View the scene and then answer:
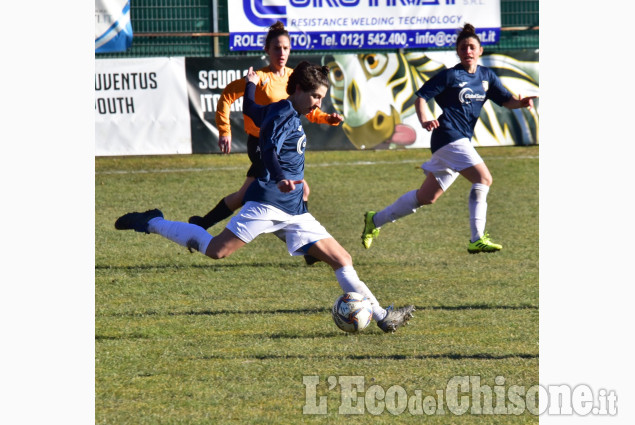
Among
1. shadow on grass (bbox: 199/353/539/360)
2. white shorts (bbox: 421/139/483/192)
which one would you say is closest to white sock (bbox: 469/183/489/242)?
white shorts (bbox: 421/139/483/192)

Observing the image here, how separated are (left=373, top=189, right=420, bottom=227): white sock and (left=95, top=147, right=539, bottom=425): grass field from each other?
49 cm

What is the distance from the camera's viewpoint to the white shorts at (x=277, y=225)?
22.1 ft

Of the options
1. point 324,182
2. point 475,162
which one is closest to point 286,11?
point 324,182

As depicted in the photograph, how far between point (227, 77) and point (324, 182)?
4207 millimetres

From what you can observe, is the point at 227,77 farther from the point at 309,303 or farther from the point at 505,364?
the point at 505,364

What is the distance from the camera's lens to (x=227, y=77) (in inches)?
760

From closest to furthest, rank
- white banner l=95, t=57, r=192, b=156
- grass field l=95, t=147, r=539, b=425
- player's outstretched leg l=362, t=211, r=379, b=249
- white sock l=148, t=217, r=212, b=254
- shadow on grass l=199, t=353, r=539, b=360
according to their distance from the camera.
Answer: grass field l=95, t=147, r=539, b=425 → shadow on grass l=199, t=353, r=539, b=360 → white sock l=148, t=217, r=212, b=254 → player's outstretched leg l=362, t=211, r=379, b=249 → white banner l=95, t=57, r=192, b=156

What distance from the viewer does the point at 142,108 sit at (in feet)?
62.1

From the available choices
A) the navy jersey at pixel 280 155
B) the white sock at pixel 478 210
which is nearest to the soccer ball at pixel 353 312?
the navy jersey at pixel 280 155

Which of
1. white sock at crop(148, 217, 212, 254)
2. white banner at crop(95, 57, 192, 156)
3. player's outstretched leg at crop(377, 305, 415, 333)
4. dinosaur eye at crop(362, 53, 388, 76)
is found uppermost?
dinosaur eye at crop(362, 53, 388, 76)

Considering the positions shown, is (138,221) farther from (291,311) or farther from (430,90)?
(430,90)

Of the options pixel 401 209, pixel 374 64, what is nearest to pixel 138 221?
pixel 401 209

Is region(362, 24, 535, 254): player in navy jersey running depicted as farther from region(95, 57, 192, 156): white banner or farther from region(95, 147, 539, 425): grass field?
region(95, 57, 192, 156): white banner

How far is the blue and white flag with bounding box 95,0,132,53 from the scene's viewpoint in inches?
808
